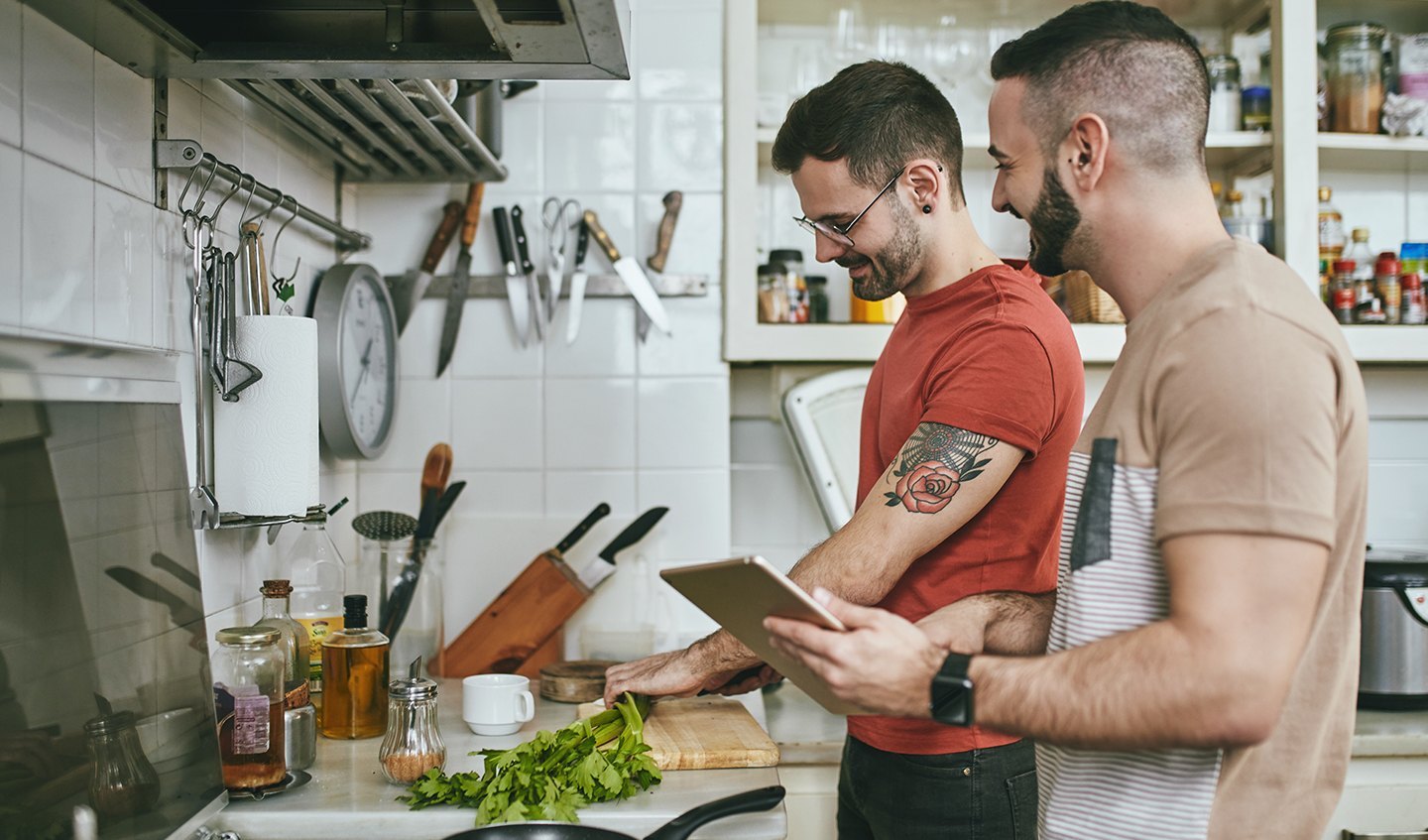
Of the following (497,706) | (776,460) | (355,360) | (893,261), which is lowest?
(497,706)

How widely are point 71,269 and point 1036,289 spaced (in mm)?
1047

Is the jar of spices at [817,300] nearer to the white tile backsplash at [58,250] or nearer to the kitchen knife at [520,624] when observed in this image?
the kitchen knife at [520,624]

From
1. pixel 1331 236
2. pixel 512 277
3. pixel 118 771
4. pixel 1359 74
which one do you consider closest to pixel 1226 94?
pixel 1359 74

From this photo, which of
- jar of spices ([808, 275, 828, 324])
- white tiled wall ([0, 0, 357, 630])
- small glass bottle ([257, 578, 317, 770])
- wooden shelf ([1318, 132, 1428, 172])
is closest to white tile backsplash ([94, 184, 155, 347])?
white tiled wall ([0, 0, 357, 630])

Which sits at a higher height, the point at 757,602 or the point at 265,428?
the point at 265,428

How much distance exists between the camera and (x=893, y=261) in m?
1.45

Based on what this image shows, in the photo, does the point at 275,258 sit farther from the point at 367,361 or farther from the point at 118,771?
the point at 118,771

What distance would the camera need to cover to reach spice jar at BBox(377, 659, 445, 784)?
1.29 m

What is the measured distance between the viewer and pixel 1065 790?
926 mm

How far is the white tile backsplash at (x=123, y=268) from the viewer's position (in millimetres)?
1226

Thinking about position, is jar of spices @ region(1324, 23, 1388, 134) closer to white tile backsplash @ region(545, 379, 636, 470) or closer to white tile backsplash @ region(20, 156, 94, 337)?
white tile backsplash @ region(545, 379, 636, 470)

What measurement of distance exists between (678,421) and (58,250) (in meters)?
1.13

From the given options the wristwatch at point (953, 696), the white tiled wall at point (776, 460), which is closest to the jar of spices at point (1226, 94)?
the white tiled wall at point (776, 460)

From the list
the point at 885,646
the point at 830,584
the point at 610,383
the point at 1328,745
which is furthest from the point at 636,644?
the point at 1328,745
